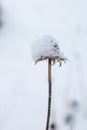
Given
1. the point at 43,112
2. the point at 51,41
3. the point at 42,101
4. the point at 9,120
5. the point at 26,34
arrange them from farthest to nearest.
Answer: the point at 26,34 → the point at 42,101 → the point at 43,112 → the point at 9,120 → the point at 51,41

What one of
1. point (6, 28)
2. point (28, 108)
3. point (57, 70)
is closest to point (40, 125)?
point (28, 108)

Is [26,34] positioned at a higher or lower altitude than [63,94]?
higher

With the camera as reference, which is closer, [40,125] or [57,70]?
[40,125]

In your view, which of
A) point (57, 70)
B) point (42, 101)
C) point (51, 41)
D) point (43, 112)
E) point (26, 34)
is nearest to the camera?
point (51, 41)

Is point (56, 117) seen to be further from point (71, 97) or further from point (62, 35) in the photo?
point (62, 35)
